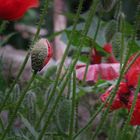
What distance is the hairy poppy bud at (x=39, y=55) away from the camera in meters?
0.86

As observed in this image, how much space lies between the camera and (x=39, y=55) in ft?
2.85

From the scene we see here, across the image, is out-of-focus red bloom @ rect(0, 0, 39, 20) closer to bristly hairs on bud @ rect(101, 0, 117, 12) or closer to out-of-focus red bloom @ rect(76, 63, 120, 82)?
bristly hairs on bud @ rect(101, 0, 117, 12)

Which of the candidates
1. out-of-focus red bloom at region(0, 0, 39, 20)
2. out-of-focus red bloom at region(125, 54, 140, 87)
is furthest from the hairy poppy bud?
out-of-focus red bloom at region(125, 54, 140, 87)

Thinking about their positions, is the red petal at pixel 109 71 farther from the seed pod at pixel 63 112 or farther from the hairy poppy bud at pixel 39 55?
the hairy poppy bud at pixel 39 55

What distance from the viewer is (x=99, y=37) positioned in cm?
144

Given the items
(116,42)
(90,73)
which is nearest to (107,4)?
(116,42)

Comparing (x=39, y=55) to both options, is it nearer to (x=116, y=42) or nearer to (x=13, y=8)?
(x=13, y=8)

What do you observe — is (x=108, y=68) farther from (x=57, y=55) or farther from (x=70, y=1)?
(x=70, y=1)

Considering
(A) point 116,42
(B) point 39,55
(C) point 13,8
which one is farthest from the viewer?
(A) point 116,42

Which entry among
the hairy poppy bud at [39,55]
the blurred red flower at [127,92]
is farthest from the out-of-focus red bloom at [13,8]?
the blurred red flower at [127,92]

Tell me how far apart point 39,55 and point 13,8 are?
135 millimetres

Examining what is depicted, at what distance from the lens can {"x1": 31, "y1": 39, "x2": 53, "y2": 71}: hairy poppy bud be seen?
34.0 inches

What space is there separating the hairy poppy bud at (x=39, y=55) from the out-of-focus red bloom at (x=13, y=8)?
95 mm

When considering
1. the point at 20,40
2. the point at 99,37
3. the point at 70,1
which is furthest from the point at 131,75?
the point at 70,1
